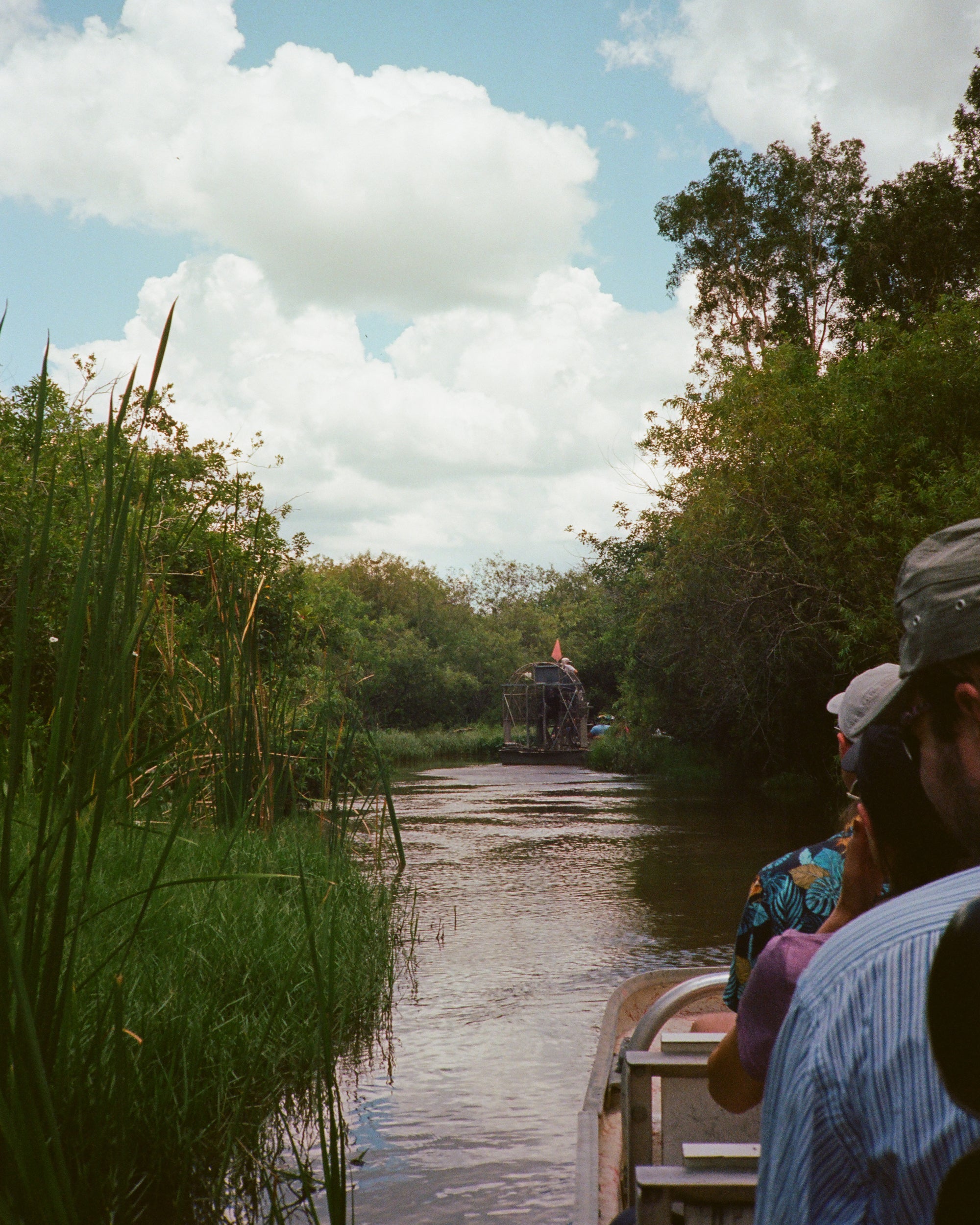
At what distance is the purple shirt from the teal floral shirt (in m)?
1.07

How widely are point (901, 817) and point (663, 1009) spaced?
1.44m

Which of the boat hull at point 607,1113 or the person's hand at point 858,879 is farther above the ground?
the person's hand at point 858,879

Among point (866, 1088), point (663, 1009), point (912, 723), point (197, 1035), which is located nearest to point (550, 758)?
point (197, 1035)

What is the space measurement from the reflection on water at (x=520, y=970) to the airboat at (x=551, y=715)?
15.0m

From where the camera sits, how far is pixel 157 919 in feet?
14.2

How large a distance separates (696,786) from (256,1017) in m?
18.4

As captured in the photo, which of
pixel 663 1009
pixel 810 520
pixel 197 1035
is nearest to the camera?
pixel 663 1009

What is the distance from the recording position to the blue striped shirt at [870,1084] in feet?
1.43

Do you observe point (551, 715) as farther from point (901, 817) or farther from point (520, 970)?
point (901, 817)

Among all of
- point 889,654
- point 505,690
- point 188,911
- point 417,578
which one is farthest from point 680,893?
point 417,578

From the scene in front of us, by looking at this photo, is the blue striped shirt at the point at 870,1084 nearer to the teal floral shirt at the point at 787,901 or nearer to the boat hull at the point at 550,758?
the teal floral shirt at the point at 787,901

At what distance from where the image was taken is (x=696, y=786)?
71.2 feet

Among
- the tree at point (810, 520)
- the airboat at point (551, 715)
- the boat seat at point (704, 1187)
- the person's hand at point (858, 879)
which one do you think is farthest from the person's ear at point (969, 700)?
the airboat at point (551, 715)

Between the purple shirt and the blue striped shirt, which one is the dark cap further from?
the purple shirt
